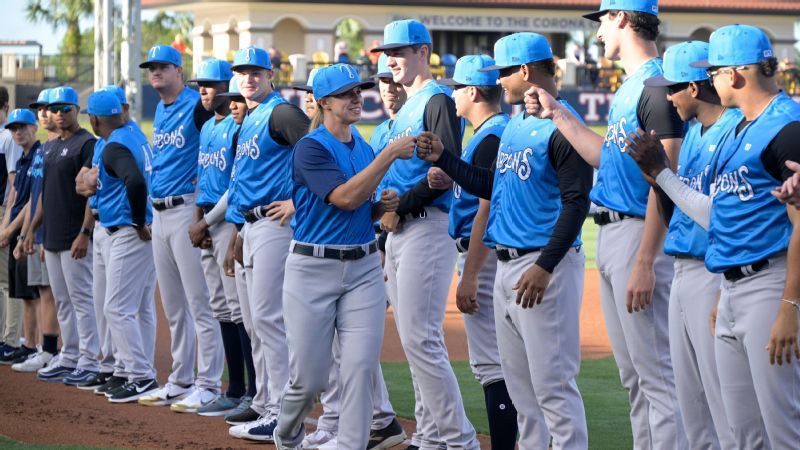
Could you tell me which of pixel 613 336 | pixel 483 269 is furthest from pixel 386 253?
pixel 613 336

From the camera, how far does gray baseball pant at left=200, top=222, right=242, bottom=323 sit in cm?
855

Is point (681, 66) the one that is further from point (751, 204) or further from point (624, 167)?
point (751, 204)

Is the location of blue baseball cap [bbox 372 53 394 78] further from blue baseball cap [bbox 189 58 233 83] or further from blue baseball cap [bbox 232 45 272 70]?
blue baseball cap [bbox 189 58 233 83]

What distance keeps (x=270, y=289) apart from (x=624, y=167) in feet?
9.18

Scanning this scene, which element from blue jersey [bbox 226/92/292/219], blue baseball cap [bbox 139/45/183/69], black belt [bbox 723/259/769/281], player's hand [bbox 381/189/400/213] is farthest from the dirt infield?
black belt [bbox 723/259/769/281]

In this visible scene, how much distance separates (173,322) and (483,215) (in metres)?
3.67

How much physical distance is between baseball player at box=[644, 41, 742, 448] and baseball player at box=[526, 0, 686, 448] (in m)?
0.15

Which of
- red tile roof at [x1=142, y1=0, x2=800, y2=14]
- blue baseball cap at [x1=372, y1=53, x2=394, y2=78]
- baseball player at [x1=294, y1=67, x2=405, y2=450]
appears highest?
red tile roof at [x1=142, y1=0, x2=800, y2=14]

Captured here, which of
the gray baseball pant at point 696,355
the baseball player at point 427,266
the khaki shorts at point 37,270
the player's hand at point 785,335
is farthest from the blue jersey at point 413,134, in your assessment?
the khaki shorts at point 37,270

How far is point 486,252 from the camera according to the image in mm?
6539

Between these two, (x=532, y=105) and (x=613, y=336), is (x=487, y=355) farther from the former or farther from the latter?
(x=532, y=105)

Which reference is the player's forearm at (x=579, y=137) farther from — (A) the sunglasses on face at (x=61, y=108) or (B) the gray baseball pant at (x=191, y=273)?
(A) the sunglasses on face at (x=61, y=108)

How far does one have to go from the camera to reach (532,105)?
19.0 ft

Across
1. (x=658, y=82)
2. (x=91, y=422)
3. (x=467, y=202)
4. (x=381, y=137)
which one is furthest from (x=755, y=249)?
(x=91, y=422)
